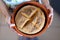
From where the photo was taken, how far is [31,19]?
0.50 m

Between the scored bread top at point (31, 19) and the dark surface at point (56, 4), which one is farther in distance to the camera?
the dark surface at point (56, 4)

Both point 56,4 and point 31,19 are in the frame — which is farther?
point 56,4

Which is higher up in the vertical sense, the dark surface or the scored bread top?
the dark surface

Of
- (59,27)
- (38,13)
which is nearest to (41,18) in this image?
(38,13)

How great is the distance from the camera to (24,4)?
0.50m

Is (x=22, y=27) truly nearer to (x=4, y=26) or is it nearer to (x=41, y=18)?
(x=41, y=18)

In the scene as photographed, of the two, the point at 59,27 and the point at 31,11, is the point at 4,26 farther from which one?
the point at 31,11

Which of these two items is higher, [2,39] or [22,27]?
[22,27]

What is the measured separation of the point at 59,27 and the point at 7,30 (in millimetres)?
348

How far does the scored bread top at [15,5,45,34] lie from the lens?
19.6 inches

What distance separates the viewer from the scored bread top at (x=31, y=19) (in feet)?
1.63

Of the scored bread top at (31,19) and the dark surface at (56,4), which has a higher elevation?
the dark surface at (56,4)

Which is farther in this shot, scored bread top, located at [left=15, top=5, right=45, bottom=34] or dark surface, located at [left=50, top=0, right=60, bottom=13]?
dark surface, located at [left=50, top=0, right=60, bottom=13]

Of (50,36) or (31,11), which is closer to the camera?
(31,11)
